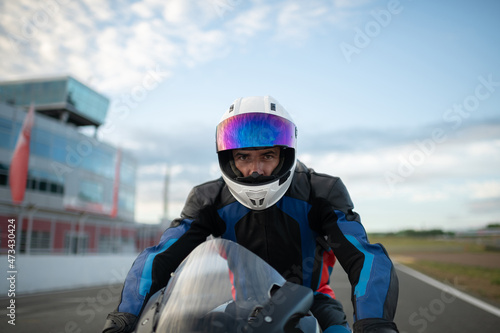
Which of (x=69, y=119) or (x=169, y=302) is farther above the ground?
(x=69, y=119)

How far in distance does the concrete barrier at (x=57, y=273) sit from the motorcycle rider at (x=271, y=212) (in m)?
7.80

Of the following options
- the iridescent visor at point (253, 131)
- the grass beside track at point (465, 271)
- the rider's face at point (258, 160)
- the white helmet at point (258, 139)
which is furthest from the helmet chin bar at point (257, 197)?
the grass beside track at point (465, 271)

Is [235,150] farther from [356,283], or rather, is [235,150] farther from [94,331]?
[94,331]

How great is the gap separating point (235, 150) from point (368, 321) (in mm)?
1388

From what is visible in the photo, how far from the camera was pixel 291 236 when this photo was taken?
2.76m

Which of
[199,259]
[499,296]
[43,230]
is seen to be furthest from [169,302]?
[43,230]

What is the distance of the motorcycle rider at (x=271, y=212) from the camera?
2385mm

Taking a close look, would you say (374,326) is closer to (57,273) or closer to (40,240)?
(57,273)

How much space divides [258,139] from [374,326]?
49.2 inches

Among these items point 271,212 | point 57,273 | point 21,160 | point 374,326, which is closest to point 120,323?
point 374,326

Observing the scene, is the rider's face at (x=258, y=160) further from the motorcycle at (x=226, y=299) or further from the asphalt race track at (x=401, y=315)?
the asphalt race track at (x=401, y=315)

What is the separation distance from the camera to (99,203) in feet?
143

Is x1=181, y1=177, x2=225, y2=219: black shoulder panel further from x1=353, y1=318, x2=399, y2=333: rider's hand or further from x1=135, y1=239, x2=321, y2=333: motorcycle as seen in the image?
x1=353, y1=318, x2=399, y2=333: rider's hand

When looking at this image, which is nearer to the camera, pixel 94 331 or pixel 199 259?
pixel 199 259
